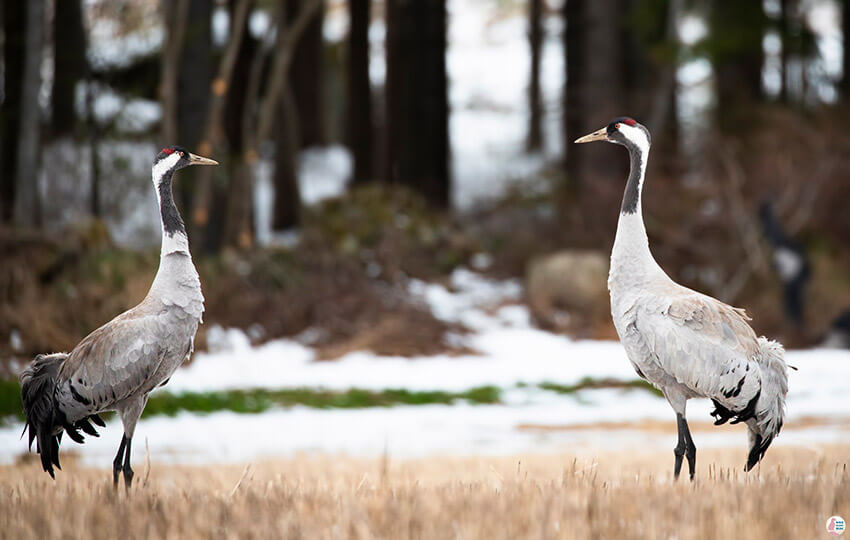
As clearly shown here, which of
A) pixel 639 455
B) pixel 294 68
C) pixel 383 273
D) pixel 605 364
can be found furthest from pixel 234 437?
pixel 294 68

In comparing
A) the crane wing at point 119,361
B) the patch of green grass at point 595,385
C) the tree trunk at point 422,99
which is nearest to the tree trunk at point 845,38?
the tree trunk at point 422,99

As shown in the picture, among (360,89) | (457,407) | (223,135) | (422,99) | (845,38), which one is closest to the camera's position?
(457,407)

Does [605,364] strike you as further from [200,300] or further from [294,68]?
[294,68]

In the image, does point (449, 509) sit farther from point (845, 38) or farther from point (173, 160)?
point (845, 38)

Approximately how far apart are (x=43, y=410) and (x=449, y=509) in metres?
2.17

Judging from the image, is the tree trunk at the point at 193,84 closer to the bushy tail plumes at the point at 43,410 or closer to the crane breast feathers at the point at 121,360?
the bushy tail plumes at the point at 43,410

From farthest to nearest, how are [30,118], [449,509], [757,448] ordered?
[30,118] → [757,448] → [449,509]

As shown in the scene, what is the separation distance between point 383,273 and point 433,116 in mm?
4436

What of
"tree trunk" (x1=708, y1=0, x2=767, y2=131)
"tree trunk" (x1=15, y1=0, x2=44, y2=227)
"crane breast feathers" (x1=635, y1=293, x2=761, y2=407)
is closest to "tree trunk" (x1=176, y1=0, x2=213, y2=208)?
"tree trunk" (x1=15, y1=0, x2=44, y2=227)

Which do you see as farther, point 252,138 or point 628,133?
point 252,138

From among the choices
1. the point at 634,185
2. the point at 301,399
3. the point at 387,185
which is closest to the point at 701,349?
the point at 634,185

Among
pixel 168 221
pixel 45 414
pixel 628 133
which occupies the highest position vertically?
pixel 628 133

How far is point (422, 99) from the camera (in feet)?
64.4

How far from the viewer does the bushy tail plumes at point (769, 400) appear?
4984 millimetres
